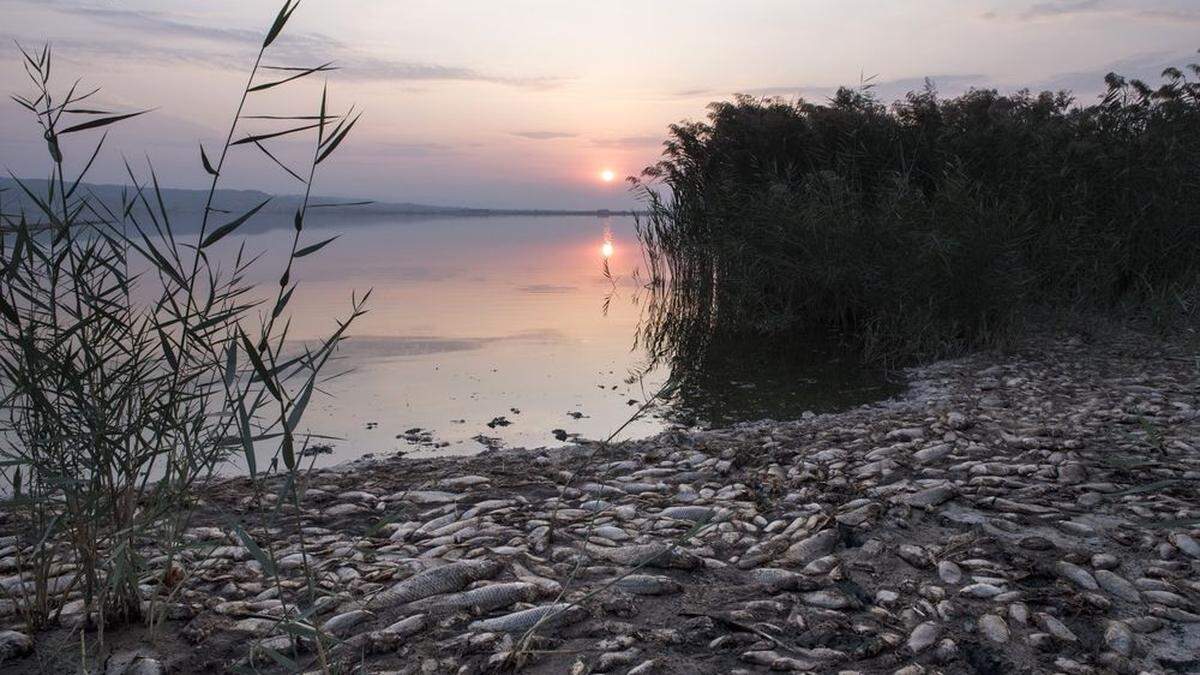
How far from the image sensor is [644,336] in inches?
508

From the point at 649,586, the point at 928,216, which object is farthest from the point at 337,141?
the point at 928,216

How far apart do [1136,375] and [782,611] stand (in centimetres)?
620

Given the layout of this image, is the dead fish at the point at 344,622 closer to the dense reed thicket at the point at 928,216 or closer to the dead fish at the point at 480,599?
the dead fish at the point at 480,599

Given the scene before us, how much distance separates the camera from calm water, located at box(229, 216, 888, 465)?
302 inches

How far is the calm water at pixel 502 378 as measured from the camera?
7.66 m

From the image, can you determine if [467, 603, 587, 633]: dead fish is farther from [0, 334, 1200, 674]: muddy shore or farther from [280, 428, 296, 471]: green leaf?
[280, 428, 296, 471]: green leaf

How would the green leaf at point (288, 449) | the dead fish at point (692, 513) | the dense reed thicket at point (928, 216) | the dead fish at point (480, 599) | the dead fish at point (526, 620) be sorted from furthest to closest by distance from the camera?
the dense reed thicket at point (928, 216)
the dead fish at point (692, 513)
the dead fish at point (480, 599)
the dead fish at point (526, 620)
the green leaf at point (288, 449)

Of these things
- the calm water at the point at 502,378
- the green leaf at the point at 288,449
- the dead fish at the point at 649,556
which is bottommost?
the calm water at the point at 502,378

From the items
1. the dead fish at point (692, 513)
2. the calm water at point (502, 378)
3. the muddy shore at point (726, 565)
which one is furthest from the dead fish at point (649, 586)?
the calm water at point (502, 378)

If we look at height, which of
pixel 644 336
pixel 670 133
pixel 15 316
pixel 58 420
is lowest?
Answer: pixel 644 336

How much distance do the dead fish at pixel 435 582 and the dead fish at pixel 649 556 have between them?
443 millimetres

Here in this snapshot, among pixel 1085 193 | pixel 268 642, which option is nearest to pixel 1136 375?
pixel 1085 193

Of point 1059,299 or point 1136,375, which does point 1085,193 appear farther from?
Result: point 1136,375

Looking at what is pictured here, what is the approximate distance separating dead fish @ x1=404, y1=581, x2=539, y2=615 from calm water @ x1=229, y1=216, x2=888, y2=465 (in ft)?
3.11
